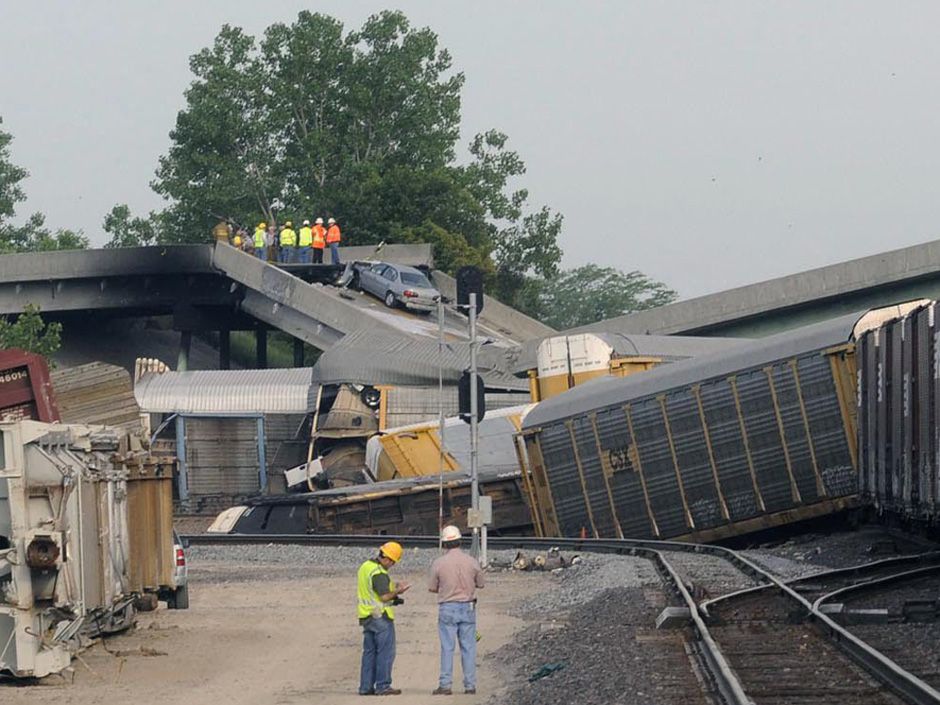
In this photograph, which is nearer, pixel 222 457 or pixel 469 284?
pixel 469 284

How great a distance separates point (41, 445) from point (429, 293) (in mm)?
45616

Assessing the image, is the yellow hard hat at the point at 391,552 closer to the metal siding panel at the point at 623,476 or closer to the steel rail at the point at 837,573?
the steel rail at the point at 837,573

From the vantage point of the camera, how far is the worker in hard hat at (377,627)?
47.8 feet

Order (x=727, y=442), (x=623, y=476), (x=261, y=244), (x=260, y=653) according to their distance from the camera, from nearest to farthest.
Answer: (x=260, y=653)
(x=727, y=442)
(x=623, y=476)
(x=261, y=244)

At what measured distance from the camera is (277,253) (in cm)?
6450

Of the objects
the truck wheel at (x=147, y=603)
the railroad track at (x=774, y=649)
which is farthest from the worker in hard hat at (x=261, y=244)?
the truck wheel at (x=147, y=603)

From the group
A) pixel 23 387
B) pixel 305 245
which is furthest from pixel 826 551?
pixel 305 245

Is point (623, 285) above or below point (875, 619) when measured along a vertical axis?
above

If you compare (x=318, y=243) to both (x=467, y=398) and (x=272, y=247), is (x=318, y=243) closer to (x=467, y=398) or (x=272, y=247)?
(x=272, y=247)

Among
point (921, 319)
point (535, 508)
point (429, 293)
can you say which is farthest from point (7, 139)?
point (921, 319)

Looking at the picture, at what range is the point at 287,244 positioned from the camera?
63656 millimetres

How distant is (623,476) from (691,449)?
161 centimetres

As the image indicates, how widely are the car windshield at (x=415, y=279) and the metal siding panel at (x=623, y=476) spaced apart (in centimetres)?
2968

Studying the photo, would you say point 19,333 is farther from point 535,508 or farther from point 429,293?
point 535,508
